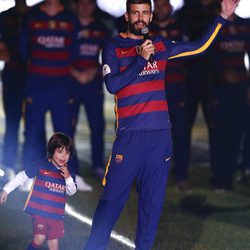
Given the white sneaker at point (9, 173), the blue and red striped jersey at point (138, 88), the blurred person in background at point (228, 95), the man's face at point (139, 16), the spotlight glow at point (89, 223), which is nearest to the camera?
the man's face at point (139, 16)

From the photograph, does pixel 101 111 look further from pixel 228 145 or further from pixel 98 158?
pixel 228 145

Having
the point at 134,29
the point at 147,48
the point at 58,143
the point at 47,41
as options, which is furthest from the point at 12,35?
the point at 147,48

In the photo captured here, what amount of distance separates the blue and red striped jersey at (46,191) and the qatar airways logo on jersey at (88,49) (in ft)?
12.0

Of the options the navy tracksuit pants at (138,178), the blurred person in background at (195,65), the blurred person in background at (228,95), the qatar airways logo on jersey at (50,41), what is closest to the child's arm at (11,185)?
the navy tracksuit pants at (138,178)

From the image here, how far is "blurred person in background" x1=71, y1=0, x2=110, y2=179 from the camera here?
28.1 ft

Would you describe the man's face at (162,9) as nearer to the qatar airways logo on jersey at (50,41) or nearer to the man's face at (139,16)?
the qatar airways logo on jersey at (50,41)

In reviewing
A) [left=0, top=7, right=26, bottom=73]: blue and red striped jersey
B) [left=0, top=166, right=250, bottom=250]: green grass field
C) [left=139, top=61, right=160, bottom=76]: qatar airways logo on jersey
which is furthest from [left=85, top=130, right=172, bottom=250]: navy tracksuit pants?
[left=0, top=7, right=26, bottom=73]: blue and red striped jersey

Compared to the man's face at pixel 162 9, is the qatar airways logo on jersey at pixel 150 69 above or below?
above

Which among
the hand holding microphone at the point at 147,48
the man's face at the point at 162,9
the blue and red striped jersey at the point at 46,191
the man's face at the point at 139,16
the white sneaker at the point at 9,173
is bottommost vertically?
the white sneaker at the point at 9,173

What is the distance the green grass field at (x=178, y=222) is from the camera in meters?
5.95

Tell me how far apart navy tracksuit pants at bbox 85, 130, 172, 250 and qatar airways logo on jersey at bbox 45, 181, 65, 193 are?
380mm

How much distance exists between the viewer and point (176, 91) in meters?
8.02

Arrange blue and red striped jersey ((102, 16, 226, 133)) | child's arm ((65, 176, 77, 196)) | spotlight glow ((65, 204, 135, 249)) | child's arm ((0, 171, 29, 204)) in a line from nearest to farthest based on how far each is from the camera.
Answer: blue and red striped jersey ((102, 16, 226, 133)), child's arm ((0, 171, 29, 204)), child's arm ((65, 176, 77, 196)), spotlight glow ((65, 204, 135, 249))

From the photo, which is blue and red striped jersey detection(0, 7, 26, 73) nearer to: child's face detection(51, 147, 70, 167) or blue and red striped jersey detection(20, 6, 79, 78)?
blue and red striped jersey detection(20, 6, 79, 78)
